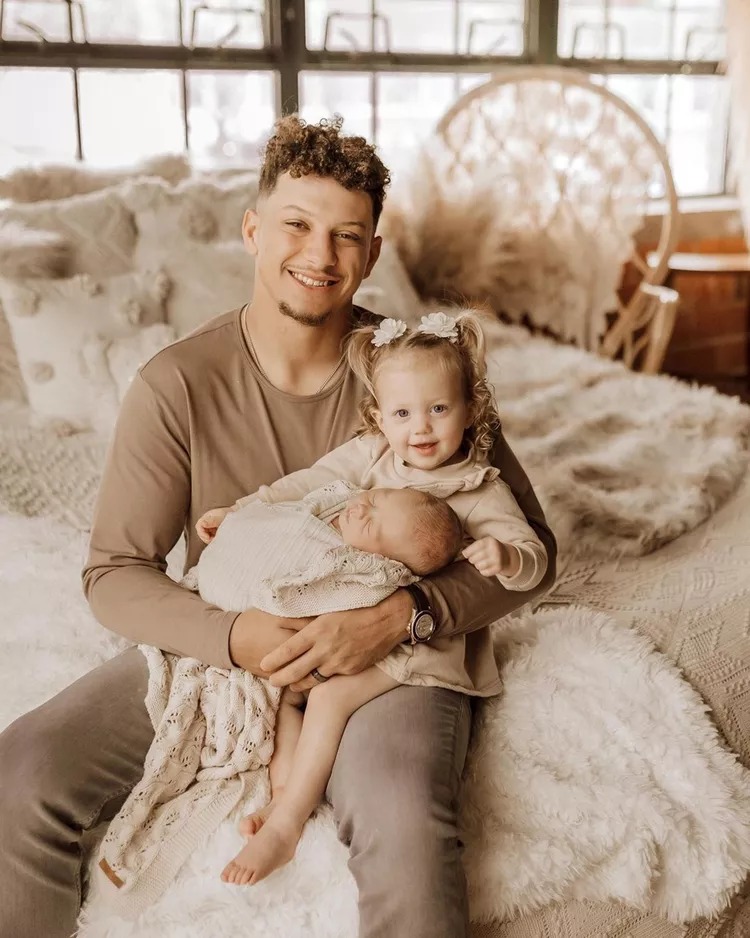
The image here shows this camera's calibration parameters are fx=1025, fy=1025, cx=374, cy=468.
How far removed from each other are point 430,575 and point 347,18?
2988mm

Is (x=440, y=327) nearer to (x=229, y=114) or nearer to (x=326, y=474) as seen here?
(x=326, y=474)

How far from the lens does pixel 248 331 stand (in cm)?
159

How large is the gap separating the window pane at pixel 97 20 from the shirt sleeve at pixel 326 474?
7.83 ft

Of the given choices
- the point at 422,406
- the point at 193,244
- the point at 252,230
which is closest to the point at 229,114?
the point at 193,244

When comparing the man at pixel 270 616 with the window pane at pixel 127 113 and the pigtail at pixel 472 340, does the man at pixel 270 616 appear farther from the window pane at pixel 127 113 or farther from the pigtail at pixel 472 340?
the window pane at pixel 127 113

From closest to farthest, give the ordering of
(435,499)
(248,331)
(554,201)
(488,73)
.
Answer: (435,499)
(248,331)
(554,201)
(488,73)

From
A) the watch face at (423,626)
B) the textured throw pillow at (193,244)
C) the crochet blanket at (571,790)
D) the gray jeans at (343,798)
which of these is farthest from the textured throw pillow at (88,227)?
the watch face at (423,626)

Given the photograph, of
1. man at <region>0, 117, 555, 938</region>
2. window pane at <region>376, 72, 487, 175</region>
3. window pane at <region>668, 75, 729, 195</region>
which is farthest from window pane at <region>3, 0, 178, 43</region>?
window pane at <region>668, 75, 729, 195</region>

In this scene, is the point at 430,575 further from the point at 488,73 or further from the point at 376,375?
the point at 488,73

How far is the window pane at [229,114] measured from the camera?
3.62 m

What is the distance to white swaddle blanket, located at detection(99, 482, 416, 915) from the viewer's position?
49.7 inches

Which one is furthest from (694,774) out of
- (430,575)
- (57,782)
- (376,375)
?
(57,782)

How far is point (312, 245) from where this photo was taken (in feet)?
4.79

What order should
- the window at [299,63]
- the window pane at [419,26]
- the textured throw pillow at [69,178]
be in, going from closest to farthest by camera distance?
1. the textured throw pillow at [69,178]
2. the window at [299,63]
3. the window pane at [419,26]
